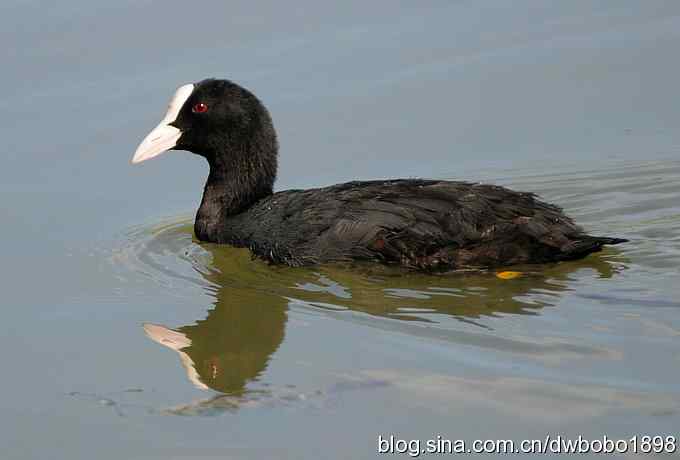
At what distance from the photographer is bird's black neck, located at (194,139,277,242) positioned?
7922 mm

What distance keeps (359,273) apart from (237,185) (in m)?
1.34

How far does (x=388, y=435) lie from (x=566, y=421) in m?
0.65

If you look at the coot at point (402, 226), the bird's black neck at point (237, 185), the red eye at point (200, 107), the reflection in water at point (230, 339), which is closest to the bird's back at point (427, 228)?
the coot at point (402, 226)

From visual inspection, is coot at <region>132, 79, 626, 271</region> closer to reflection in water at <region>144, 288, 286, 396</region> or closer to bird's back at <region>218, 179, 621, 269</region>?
bird's back at <region>218, 179, 621, 269</region>

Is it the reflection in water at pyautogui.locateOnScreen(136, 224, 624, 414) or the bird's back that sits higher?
the bird's back

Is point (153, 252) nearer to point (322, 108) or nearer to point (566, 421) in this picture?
point (322, 108)

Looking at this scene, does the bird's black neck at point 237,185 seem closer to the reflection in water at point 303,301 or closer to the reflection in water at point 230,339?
the reflection in water at point 303,301

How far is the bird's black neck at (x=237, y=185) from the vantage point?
792cm

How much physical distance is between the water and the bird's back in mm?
112

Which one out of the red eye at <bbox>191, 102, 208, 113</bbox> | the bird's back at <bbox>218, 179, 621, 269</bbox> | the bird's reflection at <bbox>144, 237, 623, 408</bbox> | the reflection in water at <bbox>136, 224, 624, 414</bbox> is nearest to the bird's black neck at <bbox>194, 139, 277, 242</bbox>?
the red eye at <bbox>191, 102, 208, 113</bbox>

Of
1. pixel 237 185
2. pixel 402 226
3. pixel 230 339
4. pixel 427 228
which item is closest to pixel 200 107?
pixel 237 185

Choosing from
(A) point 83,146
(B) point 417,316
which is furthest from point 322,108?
(B) point 417,316

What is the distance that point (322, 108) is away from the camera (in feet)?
30.8

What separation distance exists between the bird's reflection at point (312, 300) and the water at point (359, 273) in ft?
0.06
